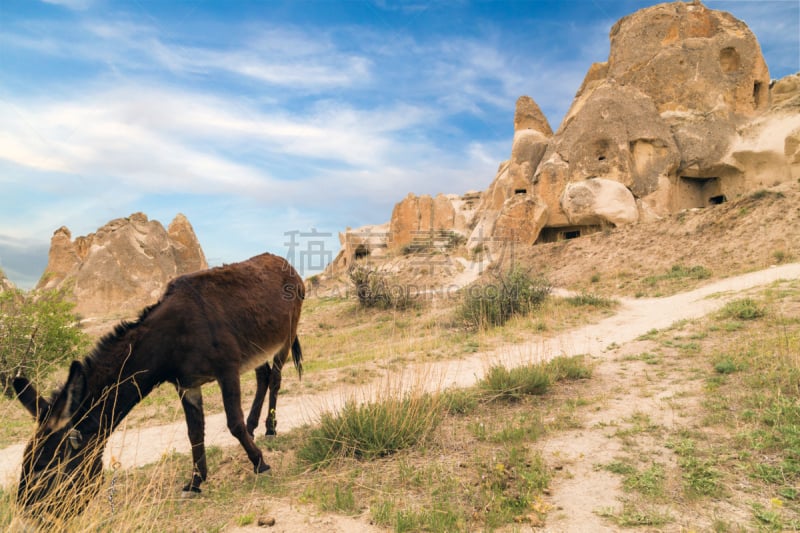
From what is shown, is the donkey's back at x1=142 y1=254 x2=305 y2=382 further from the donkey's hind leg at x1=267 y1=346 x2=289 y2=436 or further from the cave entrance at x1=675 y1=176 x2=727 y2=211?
the cave entrance at x1=675 y1=176 x2=727 y2=211

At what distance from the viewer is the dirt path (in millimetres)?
3158

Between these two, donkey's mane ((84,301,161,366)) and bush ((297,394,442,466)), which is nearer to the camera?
donkey's mane ((84,301,161,366))

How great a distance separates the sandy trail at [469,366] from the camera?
15.8 ft

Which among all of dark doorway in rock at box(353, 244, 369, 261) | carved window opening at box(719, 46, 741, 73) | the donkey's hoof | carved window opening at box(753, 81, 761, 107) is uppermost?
carved window opening at box(719, 46, 741, 73)

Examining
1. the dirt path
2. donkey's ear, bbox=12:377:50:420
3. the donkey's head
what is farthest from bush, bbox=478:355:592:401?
donkey's ear, bbox=12:377:50:420

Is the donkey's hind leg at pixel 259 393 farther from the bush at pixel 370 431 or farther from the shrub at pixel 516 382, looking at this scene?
the shrub at pixel 516 382

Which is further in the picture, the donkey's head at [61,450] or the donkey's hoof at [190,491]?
the donkey's hoof at [190,491]

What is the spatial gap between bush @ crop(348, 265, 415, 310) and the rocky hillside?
693cm

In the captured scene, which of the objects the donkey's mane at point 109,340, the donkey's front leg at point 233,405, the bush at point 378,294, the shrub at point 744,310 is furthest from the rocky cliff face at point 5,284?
the shrub at point 744,310

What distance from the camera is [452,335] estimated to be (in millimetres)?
10492

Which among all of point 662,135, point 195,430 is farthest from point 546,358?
point 662,135

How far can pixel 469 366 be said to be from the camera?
7.89m

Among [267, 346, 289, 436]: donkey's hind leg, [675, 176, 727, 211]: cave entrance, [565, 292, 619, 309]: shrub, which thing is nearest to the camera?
[267, 346, 289, 436]: donkey's hind leg

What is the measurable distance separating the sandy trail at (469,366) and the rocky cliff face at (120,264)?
2051cm
